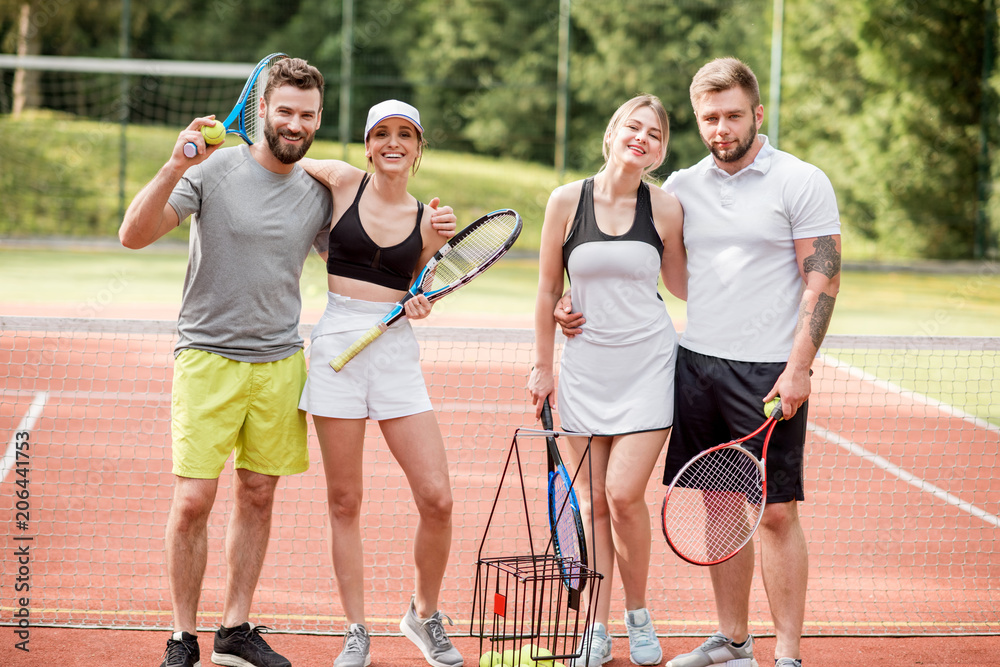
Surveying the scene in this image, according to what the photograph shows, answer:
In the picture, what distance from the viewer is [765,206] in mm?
3762

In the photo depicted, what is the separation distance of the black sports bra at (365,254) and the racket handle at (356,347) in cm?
21

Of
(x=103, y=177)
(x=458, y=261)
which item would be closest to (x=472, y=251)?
(x=458, y=261)

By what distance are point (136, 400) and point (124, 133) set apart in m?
11.6

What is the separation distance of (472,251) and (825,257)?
1366mm

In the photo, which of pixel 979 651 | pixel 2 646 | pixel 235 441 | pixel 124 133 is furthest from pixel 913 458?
pixel 124 133

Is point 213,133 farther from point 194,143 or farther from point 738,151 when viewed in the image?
point 738,151

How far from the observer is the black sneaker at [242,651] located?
12.7ft

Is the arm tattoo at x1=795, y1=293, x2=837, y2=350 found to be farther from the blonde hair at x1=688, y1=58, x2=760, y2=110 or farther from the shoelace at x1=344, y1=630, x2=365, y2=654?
the shoelace at x1=344, y1=630, x2=365, y2=654

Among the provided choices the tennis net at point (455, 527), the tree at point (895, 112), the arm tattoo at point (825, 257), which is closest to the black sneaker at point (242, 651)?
the tennis net at point (455, 527)

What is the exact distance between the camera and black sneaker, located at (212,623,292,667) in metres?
3.88

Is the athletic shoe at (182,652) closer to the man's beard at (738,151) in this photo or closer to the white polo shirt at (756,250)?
the white polo shirt at (756,250)

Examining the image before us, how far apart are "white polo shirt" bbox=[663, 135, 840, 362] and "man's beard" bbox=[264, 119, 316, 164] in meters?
A: 1.56

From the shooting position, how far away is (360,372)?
385cm

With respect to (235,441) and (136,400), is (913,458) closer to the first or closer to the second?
(235,441)
